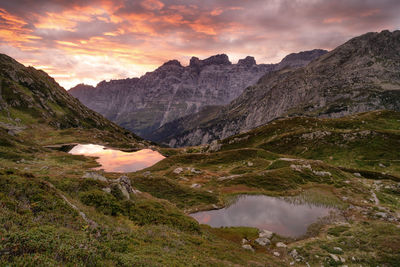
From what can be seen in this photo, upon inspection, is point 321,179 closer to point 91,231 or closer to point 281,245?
point 281,245

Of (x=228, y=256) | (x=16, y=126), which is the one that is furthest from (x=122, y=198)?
(x=16, y=126)

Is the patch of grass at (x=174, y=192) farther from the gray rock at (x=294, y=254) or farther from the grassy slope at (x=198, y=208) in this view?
the gray rock at (x=294, y=254)

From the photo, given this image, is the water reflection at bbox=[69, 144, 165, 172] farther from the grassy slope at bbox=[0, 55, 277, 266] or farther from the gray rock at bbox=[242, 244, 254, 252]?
the gray rock at bbox=[242, 244, 254, 252]

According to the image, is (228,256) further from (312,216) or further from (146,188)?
(146,188)

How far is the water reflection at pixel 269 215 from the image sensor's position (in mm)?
36938

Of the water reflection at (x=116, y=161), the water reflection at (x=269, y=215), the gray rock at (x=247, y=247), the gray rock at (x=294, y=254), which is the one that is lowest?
the water reflection at (x=116, y=161)

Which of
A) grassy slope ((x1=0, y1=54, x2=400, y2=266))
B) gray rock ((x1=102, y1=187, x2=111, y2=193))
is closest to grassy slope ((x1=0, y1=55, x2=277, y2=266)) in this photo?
grassy slope ((x1=0, y1=54, x2=400, y2=266))

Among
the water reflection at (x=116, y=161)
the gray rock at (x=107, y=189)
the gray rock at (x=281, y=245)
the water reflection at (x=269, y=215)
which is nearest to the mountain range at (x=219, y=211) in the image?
the gray rock at (x=107, y=189)

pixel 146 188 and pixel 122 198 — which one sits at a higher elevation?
pixel 122 198

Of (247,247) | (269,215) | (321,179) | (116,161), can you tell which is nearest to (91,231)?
(247,247)

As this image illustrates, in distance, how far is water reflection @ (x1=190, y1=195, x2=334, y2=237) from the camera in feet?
121

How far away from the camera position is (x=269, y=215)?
4162 centimetres

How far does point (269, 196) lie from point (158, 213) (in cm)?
3127

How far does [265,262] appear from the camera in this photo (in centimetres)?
2478
